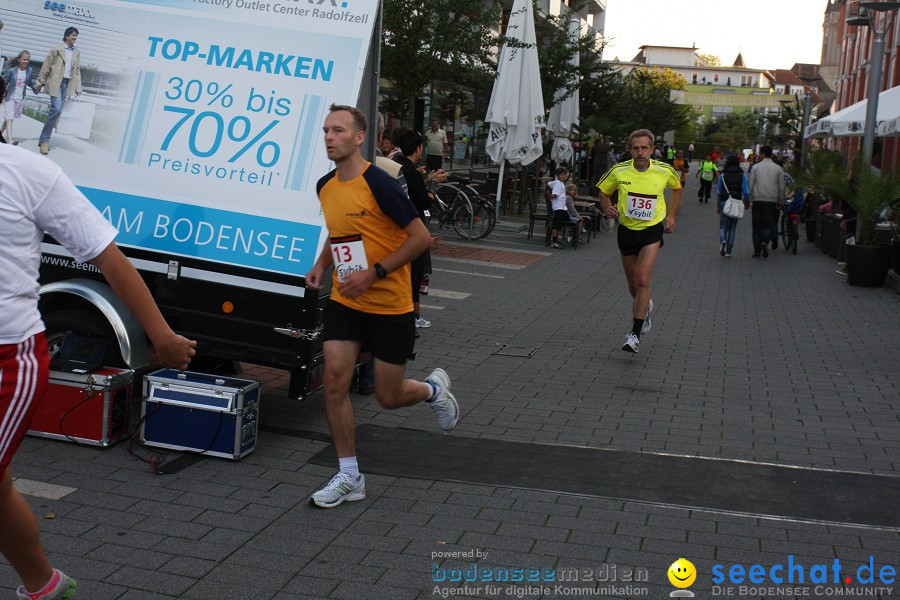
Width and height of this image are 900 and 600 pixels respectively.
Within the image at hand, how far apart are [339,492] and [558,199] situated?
1429 cm

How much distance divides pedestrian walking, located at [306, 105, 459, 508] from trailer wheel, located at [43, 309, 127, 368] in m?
1.55

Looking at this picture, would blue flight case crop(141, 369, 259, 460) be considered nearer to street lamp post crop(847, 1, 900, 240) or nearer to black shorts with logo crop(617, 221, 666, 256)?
black shorts with logo crop(617, 221, 666, 256)

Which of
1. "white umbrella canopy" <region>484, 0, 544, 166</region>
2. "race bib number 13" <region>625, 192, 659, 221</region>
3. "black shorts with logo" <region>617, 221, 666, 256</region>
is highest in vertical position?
"white umbrella canopy" <region>484, 0, 544, 166</region>

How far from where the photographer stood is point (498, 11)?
20.2 m

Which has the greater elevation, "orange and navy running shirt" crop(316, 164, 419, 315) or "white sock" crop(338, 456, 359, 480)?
"orange and navy running shirt" crop(316, 164, 419, 315)

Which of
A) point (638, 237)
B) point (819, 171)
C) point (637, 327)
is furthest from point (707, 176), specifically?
point (637, 327)

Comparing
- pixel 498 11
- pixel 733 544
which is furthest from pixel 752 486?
pixel 498 11

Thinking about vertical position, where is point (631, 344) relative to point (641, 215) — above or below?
below

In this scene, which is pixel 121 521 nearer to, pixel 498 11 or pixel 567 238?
pixel 567 238

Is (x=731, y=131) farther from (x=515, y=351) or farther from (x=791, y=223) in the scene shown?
(x=515, y=351)

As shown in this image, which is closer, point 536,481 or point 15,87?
point 536,481

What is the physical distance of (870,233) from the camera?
1525cm

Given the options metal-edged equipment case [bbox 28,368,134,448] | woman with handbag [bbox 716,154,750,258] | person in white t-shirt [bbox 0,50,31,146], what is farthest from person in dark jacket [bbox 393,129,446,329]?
woman with handbag [bbox 716,154,750,258]

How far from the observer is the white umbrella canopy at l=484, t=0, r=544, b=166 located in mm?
19938
